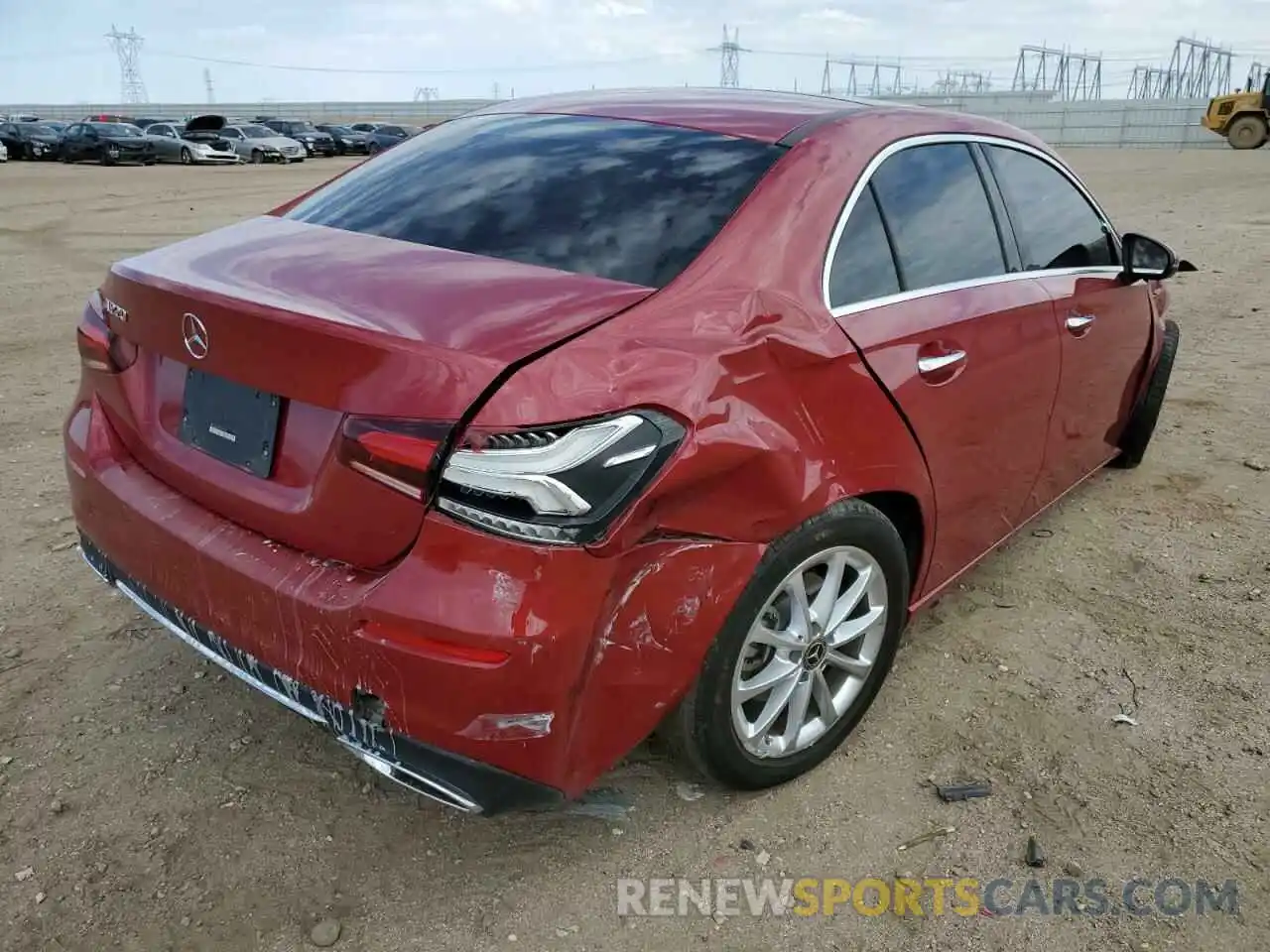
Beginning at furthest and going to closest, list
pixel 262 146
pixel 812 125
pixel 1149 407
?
1. pixel 262 146
2. pixel 1149 407
3. pixel 812 125

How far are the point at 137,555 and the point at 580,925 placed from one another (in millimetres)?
1329

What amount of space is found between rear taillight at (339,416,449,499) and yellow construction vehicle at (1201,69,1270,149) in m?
38.4

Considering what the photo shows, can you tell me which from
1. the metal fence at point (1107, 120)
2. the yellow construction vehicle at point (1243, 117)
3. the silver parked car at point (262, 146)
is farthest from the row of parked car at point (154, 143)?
the yellow construction vehicle at point (1243, 117)

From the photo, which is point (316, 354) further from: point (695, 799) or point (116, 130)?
point (116, 130)

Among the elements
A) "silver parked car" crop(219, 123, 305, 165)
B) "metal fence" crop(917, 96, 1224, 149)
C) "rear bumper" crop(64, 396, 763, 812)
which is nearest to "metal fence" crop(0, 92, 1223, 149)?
"metal fence" crop(917, 96, 1224, 149)

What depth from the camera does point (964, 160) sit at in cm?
320

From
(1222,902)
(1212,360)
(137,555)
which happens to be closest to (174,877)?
(137,555)

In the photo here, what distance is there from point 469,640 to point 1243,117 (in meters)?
38.7

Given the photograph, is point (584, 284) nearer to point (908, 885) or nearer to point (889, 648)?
point (889, 648)

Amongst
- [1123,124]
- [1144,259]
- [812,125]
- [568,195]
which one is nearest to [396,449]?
[568,195]

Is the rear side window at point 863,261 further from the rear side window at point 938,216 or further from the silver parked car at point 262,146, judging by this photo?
the silver parked car at point 262,146

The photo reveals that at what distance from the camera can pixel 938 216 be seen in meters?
2.98

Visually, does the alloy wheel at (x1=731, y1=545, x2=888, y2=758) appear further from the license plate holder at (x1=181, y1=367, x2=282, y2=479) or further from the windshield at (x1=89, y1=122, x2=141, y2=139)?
the windshield at (x1=89, y1=122, x2=141, y2=139)

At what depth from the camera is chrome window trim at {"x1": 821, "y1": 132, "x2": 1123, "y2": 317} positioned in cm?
252
